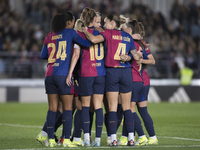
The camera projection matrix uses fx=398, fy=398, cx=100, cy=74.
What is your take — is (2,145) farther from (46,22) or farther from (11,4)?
(11,4)

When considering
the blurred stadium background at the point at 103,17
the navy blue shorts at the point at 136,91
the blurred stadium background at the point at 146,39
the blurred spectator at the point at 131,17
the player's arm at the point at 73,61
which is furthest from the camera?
the blurred spectator at the point at 131,17

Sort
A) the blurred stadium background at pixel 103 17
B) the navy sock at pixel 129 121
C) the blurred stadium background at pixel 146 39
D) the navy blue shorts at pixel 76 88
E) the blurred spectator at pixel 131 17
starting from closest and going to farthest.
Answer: the navy sock at pixel 129 121
the navy blue shorts at pixel 76 88
the blurred stadium background at pixel 146 39
the blurred stadium background at pixel 103 17
the blurred spectator at pixel 131 17

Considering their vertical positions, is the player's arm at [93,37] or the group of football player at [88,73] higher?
the player's arm at [93,37]

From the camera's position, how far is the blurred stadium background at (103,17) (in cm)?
1711

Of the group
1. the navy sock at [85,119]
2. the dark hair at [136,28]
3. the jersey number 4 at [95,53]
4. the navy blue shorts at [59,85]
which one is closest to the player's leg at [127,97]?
the jersey number 4 at [95,53]

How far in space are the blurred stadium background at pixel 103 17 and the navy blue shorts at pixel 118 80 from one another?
1096cm

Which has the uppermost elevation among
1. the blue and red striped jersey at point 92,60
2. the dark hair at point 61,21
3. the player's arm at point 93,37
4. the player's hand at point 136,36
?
the dark hair at point 61,21

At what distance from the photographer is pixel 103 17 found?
19344 mm

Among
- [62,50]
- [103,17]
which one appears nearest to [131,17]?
[103,17]

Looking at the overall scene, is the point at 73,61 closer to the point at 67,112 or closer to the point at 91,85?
the point at 91,85

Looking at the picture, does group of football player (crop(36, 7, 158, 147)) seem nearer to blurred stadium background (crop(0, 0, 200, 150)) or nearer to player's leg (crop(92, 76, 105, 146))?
player's leg (crop(92, 76, 105, 146))

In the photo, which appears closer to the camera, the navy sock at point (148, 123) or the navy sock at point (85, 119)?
the navy sock at point (85, 119)

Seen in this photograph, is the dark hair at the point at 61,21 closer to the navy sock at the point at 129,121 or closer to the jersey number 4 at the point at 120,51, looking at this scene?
the jersey number 4 at the point at 120,51

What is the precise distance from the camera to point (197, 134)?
26.1ft
